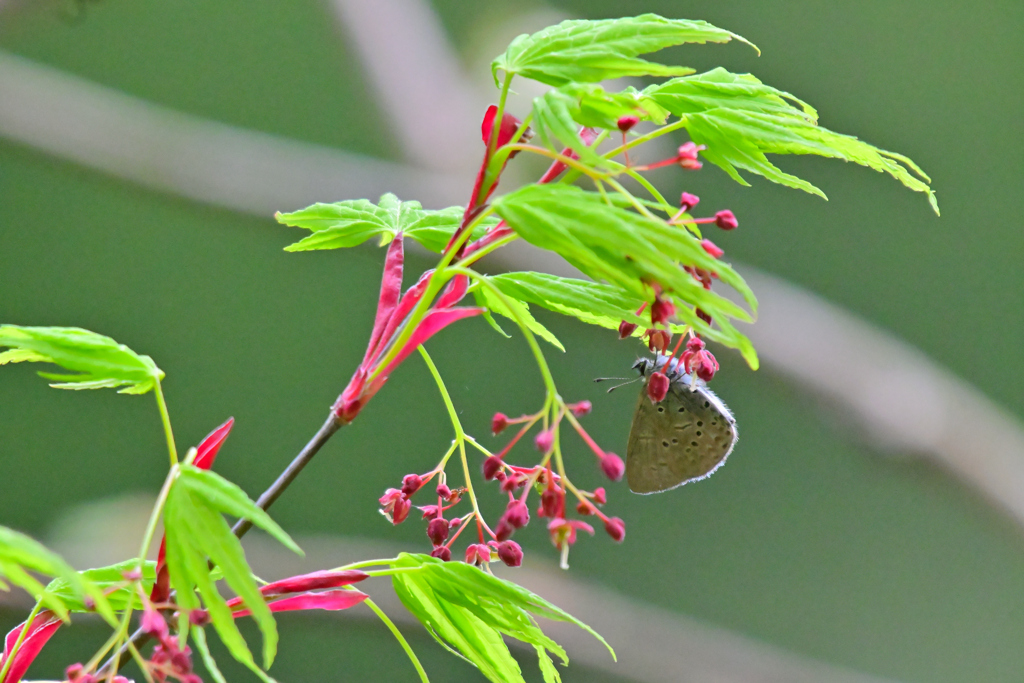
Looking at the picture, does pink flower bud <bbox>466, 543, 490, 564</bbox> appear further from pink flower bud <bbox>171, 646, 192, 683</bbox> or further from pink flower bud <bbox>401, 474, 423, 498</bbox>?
pink flower bud <bbox>171, 646, 192, 683</bbox>

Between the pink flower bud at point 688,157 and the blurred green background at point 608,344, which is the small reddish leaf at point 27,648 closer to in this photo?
the pink flower bud at point 688,157

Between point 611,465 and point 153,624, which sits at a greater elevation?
point 611,465

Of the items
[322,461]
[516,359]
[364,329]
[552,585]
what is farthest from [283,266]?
[552,585]

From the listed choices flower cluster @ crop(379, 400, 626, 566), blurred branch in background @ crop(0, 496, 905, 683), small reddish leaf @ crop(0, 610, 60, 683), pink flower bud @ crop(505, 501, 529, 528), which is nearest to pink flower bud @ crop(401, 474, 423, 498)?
flower cluster @ crop(379, 400, 626, 566)

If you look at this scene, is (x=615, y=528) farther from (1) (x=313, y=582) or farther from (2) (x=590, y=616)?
(2) (x=590, y=616)

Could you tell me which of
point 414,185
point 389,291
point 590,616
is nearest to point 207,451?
point 389,291

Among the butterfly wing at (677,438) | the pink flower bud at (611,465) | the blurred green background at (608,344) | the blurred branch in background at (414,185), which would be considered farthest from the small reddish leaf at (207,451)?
the blurred green background at (608,344)
